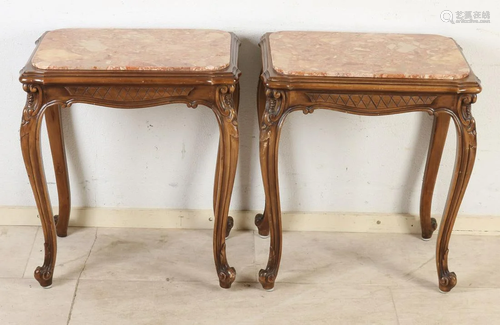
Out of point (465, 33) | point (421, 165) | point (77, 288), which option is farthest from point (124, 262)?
point (465, 33)

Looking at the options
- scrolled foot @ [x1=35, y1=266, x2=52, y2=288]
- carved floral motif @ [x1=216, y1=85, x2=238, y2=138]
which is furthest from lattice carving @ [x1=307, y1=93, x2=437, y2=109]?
scrolled foot @ [x1=35, y1=266, x2=52, y2=288]

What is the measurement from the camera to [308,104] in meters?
2.08

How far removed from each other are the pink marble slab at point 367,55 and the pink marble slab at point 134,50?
7.1 inches

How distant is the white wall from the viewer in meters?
2.34

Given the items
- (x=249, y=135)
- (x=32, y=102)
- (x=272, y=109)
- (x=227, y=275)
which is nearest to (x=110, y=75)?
(x=32, y=102)

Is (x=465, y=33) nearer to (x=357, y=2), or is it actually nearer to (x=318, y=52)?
(x=357, y=2)

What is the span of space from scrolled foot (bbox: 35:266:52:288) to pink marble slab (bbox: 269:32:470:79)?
40.1 inches

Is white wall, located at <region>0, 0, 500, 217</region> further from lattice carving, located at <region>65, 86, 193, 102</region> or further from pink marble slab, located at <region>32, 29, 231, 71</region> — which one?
lattice carving, located at <region>65, 86, 193, 102</region>

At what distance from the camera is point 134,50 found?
2.13m

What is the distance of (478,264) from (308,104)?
0.96 metres

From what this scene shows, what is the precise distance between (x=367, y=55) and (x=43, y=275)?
125 centimetres

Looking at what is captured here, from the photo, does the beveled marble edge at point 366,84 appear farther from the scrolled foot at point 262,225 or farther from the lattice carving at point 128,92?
the scrolled foot at point 262,225

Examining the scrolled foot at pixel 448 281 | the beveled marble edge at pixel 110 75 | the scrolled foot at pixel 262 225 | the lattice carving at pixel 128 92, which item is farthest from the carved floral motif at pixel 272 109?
the scrolled foot at pixel 448 281

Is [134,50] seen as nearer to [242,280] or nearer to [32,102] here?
[32,102]
